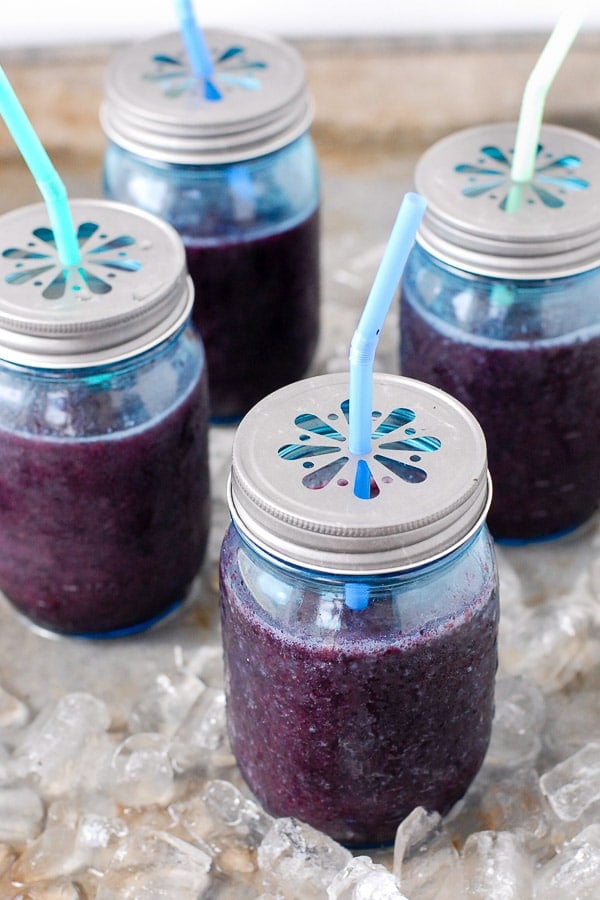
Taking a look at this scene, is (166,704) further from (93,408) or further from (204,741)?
(93,408)

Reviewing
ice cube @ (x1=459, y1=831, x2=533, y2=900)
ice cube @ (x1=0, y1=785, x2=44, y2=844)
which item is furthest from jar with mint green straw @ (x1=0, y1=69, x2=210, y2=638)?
ice cube @ (x1=459, y1=831, x2=533, y2=900)

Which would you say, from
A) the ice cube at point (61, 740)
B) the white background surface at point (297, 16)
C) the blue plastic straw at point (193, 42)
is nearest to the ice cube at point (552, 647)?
the ice cube at point (61, 740)

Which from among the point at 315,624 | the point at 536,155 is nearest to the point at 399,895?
the point at 315,624

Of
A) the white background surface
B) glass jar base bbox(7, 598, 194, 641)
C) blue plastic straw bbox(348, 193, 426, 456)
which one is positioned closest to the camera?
blue plastic straw bbox(348, 193, 426, 456)

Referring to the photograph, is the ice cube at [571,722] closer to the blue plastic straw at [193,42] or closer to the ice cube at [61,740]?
the ice cube at [61,740]

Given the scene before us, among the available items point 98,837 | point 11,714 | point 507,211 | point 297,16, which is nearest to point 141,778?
point 98,837

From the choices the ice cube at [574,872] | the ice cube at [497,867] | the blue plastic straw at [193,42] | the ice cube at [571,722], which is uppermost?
the blue plastic straw at [193,42]

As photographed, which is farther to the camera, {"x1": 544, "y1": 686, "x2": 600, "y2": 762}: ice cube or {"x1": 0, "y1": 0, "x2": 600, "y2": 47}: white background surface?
{"x1": 0, "y1": 0, "x2": 600, "y2": 47}: white background surface

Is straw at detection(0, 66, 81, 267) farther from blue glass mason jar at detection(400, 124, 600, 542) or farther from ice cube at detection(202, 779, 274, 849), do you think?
ice cube at detection(202, 779, 274, 849)
